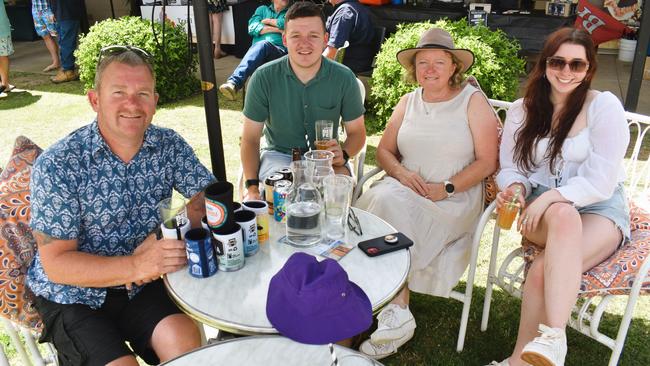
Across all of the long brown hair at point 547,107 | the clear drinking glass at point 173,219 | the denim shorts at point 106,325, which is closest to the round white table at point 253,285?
the clear drinking glass at point 173,219

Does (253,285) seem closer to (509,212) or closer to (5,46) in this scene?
(509,212)

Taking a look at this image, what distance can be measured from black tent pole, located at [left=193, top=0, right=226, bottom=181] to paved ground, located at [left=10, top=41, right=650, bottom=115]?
503 cm

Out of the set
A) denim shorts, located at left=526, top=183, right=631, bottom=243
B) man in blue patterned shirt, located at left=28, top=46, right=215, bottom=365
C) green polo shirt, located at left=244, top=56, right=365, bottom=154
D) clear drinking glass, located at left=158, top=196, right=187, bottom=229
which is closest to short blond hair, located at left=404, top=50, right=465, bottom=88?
green polo shirt, located at left=244, top=56, right=365, bottom=154

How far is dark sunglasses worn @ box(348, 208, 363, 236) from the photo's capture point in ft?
6.55

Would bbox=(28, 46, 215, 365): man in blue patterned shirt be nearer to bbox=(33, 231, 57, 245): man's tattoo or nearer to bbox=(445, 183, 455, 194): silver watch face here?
bbox=(33, 231, 57, 245): man's tattoo

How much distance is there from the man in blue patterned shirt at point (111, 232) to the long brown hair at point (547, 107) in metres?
1.54

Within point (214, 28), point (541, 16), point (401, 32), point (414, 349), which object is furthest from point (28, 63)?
point (414, 349)

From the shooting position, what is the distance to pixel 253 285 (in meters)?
1.66

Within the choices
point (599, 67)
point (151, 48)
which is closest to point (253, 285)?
point (151, 48)

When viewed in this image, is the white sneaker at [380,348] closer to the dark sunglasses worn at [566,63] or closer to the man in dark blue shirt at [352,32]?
the dark sunglasses worn at [566,63]

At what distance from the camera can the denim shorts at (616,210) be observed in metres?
2.21

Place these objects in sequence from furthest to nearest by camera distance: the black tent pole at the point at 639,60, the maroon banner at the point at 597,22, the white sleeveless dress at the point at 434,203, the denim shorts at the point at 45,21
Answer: the maroon banner at the point at 597,22, the denim shorts at the point at 45,21, the black tent pole at the point at 639,60, the white sleeveless dress at the point at 434,203

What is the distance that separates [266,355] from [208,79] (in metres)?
1.48

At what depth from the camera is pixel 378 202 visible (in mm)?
2596
